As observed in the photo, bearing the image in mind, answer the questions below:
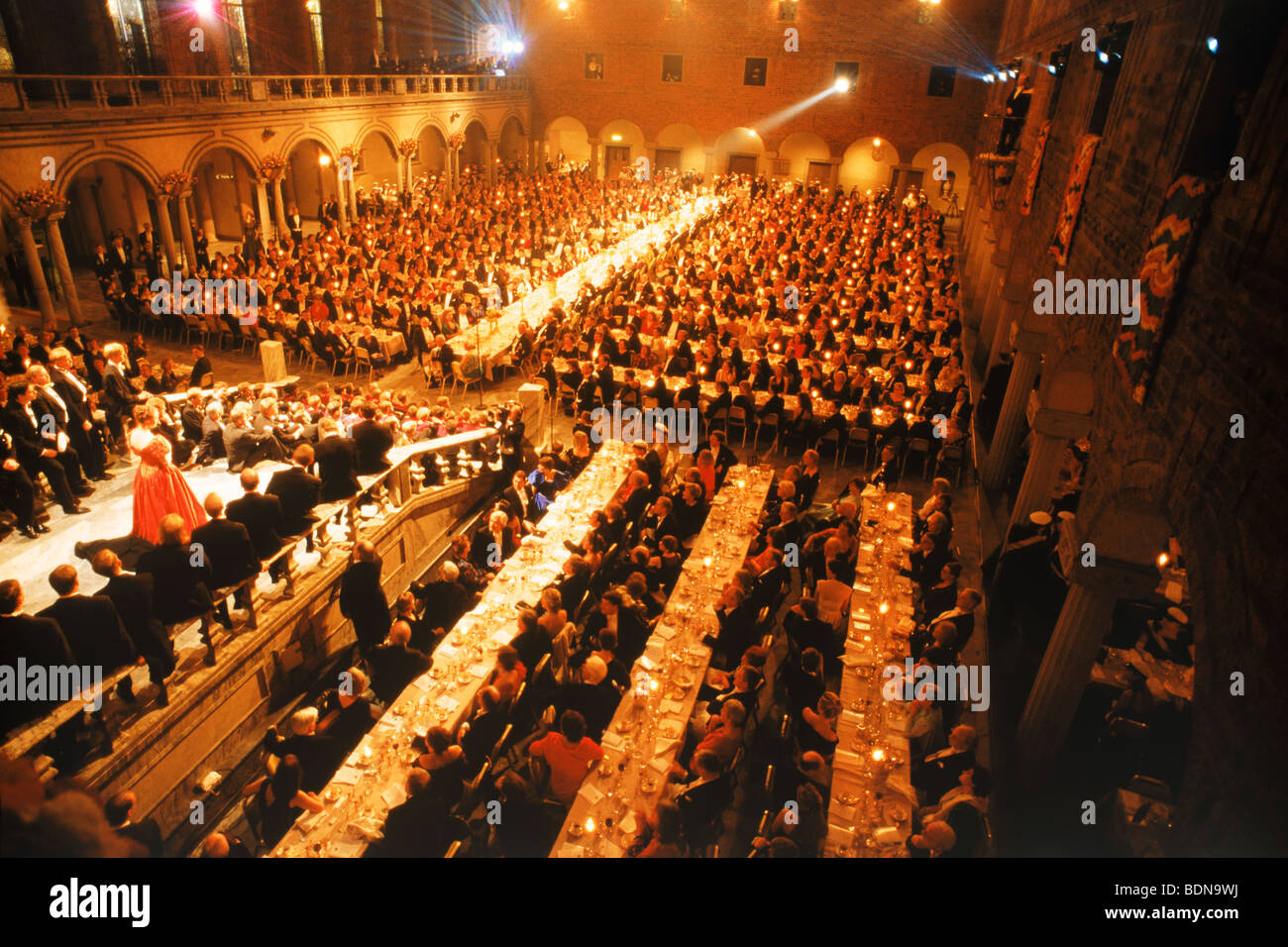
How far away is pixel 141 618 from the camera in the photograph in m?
5.60

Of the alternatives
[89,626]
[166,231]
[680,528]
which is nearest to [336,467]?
[89,626]

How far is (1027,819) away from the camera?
600 cm

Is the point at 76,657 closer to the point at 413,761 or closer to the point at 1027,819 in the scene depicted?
the point at 413,761

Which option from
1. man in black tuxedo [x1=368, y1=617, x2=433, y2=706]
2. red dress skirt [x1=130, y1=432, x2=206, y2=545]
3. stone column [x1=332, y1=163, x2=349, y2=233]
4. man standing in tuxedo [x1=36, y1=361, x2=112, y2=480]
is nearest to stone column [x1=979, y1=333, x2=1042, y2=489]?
man in black tuxedo [x1=368, y1=617, x2=433, y2=706]

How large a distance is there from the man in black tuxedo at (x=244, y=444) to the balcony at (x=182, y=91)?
9592 mm

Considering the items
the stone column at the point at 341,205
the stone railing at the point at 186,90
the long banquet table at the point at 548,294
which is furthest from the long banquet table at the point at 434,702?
the stone column at the point at 341,205

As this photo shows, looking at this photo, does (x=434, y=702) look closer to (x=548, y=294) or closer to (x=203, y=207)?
(x=548, y=294)

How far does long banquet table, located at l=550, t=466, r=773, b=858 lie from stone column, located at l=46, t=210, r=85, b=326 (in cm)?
1494

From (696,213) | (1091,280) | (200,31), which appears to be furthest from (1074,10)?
(200,31)

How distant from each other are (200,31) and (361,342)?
16.9 m

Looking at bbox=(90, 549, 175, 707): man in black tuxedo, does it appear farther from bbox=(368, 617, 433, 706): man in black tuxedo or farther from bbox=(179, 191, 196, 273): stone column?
bbox=(179, 191, 196, 273): stone column

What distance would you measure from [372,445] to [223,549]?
8.56ft

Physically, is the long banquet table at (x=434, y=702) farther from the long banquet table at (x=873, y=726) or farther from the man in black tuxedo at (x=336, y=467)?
the long banquet table at (x=873, y=726)

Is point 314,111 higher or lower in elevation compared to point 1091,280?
higher
